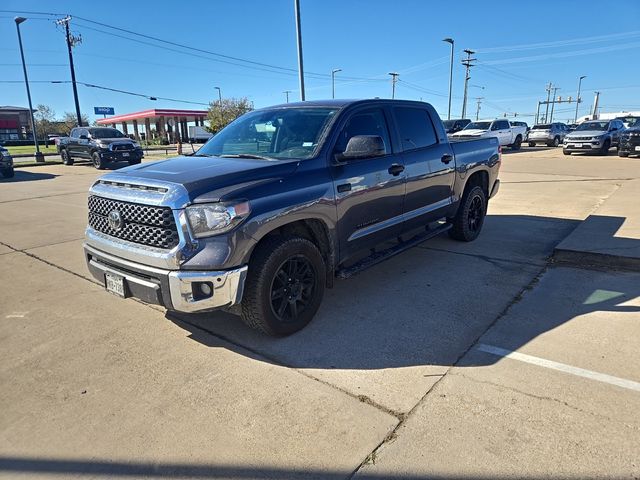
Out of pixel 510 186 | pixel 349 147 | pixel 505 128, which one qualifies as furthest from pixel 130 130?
pixel 349 147

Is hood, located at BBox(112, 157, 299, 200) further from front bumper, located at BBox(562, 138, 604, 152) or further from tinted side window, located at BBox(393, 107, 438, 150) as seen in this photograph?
front bumper, located at BBox(562, 138, 604, 152)

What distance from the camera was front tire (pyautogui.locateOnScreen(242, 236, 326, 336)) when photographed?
3.36m

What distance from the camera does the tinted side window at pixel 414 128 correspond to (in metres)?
4.99

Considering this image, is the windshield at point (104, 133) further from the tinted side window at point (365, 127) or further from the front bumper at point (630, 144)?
the front bumper at point (630, 144)

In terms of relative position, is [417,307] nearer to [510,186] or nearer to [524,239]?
[524,239]

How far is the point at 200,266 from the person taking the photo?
3.11m

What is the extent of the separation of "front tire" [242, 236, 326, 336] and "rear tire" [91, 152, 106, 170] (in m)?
19.6

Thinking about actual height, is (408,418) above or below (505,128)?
below

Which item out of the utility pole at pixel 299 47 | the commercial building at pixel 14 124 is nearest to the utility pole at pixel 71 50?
the utility pole at pixel 299 47

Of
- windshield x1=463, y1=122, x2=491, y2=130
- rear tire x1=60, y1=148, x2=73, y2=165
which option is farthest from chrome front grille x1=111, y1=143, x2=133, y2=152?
windshield x1=463, y1=122, x2=491, y2=130

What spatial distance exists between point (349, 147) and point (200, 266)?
65.3 inches

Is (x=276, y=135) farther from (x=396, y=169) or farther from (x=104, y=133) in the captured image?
(x=104, y=133)

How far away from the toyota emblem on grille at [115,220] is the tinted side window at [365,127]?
1.90 m

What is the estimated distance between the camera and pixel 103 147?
20156 millimetres
